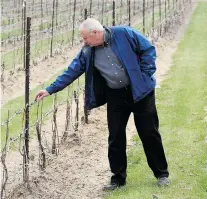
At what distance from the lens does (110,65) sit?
5.19 metres

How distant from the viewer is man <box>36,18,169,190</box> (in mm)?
5137

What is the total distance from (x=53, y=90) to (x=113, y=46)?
32.3 inches

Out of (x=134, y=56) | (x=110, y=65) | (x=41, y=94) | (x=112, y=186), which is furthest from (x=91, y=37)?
(x=112, y=186)

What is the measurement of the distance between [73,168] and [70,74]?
167 cm

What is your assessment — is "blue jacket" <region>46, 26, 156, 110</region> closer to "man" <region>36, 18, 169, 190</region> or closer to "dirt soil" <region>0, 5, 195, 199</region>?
"man" <region>36, 18, 169, 190</region>

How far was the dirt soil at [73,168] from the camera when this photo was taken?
5.80 m

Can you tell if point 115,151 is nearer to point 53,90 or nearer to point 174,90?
point 53,90

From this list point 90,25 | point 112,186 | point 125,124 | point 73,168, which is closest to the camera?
point 90,25

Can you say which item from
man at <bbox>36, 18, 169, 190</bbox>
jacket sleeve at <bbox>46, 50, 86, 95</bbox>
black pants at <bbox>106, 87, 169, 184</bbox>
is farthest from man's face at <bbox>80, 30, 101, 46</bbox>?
black pants at <bbox>106, 87, 169, 184</bbox>

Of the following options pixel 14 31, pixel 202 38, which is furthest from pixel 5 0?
pixel 202 38

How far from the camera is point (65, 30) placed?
22953 mm

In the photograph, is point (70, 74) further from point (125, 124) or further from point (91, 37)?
point (125, 124)

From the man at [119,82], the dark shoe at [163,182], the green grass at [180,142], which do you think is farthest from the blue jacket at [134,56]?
the green grass at [180,142]

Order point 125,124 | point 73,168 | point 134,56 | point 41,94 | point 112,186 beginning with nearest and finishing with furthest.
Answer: point 134,56 → point 41,94 → point 125,124 → point 112,186 → point 73,168
